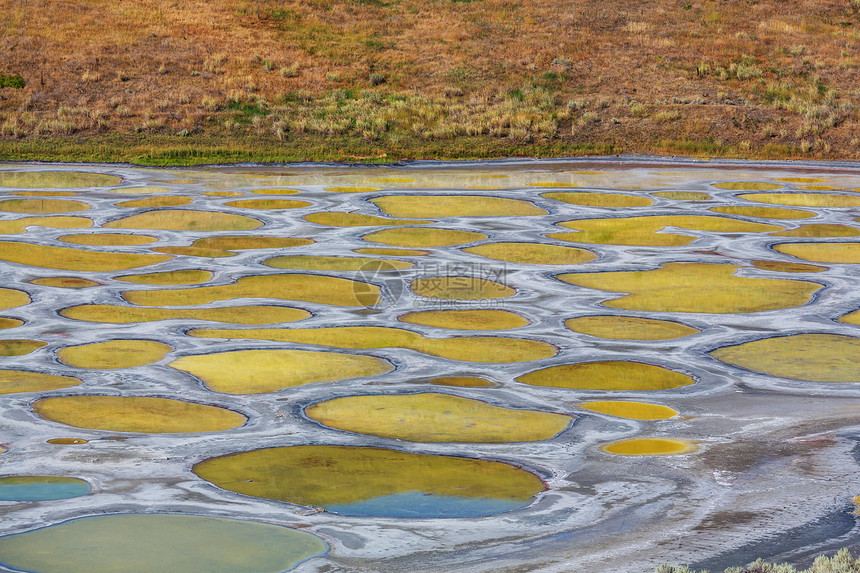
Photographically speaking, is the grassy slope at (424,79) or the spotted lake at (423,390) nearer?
the spotted lake at (423,390)

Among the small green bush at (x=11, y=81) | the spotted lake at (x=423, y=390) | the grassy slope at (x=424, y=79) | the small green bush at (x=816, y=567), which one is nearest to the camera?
the small green bush at (x=816, y=567)

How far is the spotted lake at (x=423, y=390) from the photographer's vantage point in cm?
756

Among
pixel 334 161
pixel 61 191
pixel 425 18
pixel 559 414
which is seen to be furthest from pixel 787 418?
pixel 425 18

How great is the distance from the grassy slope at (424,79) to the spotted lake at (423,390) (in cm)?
1414

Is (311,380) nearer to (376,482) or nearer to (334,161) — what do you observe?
(376,482)

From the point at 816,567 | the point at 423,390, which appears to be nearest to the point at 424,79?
the point at 423,390

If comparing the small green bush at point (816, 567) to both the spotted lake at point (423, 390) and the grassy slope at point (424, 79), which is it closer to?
the spotted lake at point (423, 390)

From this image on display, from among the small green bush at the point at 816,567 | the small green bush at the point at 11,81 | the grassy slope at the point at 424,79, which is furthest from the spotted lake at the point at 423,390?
the small green bush at the point at 11,81

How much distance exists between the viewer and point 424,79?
153 feet

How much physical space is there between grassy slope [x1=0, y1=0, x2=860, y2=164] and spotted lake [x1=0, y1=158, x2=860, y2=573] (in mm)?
14142

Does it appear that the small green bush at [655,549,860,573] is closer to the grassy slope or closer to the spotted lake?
the spotted lake

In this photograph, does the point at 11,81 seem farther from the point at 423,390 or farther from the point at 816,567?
the point at 816,567

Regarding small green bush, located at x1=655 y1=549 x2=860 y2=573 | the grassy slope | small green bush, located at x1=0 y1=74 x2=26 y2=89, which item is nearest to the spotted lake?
small green bush, located at x1=655 y1=549 x2=860 y2=573

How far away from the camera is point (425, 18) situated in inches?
2121
